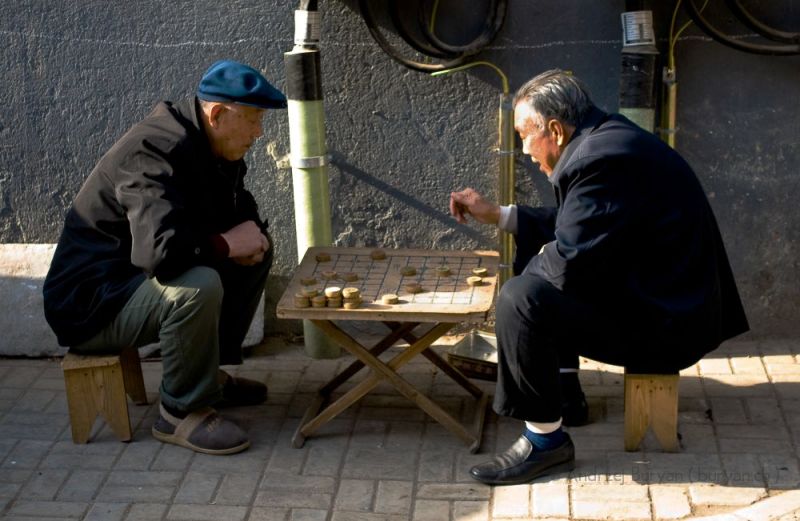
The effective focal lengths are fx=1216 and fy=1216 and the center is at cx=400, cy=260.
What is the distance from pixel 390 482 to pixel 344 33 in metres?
2.13

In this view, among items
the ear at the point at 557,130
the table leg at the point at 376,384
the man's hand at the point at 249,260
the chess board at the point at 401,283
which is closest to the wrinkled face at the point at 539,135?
the ear at the point at 557,130

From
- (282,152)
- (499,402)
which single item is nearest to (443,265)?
(499,402)

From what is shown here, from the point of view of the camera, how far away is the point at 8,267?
5.82 m

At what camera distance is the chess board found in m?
4.45

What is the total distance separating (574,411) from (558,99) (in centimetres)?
129

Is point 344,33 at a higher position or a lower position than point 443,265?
higher

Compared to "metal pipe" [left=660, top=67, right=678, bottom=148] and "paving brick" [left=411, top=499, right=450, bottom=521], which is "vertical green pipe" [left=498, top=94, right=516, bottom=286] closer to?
"metal pipe" [left=660, top=67, right=678, bottom=148]

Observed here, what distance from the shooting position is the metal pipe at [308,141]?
5.25 metres

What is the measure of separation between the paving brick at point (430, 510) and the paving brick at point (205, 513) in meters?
0.60

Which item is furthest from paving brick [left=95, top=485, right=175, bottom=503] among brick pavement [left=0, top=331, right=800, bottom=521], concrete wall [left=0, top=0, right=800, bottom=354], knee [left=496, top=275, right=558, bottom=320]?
concrete wall [left=0, top=0, right=800, bottom=354]

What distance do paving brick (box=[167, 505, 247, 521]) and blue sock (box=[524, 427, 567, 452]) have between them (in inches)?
42.1

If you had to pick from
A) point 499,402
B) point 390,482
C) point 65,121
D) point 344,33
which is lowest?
point 390,482

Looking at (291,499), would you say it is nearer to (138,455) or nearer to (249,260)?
(138,455)

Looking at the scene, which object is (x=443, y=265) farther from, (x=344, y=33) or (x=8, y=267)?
(x=8, y=267)
